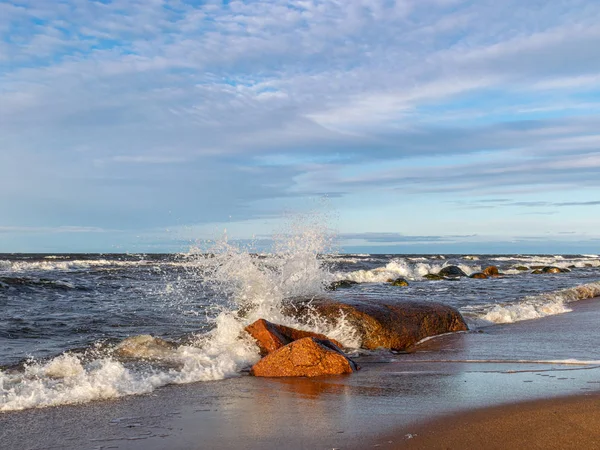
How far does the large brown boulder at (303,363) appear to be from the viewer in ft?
20.5

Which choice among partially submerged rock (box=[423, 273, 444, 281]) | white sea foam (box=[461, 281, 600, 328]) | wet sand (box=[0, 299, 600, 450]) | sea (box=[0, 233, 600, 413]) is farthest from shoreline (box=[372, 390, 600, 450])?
partially submerged rock (box=[423, 273, 444, 281])

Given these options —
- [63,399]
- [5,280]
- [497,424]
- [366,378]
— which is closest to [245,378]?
[366,378]

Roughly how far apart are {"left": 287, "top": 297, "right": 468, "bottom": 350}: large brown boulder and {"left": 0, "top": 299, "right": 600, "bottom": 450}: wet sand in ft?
4.84

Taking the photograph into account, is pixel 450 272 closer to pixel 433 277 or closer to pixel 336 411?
pixel 433 277

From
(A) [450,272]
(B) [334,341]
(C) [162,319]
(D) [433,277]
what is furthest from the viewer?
(A) [450,272]

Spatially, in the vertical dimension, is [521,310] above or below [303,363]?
below

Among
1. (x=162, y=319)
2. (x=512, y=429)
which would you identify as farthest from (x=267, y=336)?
(x=162, y=319)

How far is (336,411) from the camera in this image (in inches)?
180

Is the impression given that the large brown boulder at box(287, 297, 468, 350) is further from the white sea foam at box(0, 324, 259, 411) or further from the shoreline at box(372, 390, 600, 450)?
the shoreline at box(372, 390, 600, 450)

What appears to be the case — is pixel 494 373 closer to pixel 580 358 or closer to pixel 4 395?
pixel 580 358

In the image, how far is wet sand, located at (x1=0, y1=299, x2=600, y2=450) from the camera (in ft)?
12.7

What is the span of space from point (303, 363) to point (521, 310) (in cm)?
669

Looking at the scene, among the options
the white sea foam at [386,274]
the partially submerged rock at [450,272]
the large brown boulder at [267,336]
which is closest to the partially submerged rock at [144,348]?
the large brown boulder at [267,336]

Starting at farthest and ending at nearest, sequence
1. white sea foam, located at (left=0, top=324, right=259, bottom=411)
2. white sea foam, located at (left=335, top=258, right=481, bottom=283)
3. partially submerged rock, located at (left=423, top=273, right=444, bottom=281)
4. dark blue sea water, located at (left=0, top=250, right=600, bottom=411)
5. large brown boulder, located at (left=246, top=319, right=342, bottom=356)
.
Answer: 1. partially submerged rock, located at (left=423, top=273, right=444, bottom=281)
2. white sea foam, located at (left=335, top=258, right=481, bottom=283)
3. large brown boulder, located at (left=246, top=319, right=342, bottom=356)
4. dark blue sea water, located at (left=0, top=250, right=600, bottom=411)
5. white sea foam, located at (left=0, top=324, right=259, bottom=411)
